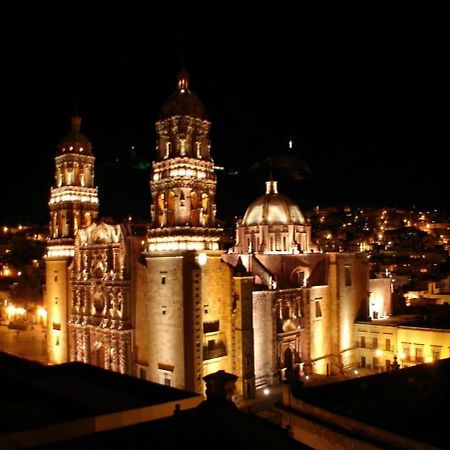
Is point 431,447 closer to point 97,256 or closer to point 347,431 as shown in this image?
point 347,431

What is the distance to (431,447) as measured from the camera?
42.4 feet

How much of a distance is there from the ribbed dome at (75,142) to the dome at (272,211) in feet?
47.6

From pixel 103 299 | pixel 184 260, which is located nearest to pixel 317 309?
pixel 184 260

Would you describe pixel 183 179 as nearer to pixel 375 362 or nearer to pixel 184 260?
pixel 184 260

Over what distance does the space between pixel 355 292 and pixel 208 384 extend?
32.2 meters

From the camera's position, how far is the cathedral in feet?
111

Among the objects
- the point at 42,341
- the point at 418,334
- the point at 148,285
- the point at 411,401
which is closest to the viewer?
the point at 411,401

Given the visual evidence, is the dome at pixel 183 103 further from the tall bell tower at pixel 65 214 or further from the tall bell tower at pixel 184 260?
the tall bell tower at pixel 65 214

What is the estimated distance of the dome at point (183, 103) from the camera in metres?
34.8

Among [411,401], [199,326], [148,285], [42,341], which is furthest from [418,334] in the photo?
[42,341]

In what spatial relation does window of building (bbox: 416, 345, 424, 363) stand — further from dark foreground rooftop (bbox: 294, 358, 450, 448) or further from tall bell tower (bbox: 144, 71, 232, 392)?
dark foreground rooftop (bbox: 294, 358, 450, 448)

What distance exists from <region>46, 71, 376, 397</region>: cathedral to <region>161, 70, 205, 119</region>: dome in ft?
0.30

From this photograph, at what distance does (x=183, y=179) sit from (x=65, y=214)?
15192mm

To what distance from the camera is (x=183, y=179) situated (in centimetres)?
3419
